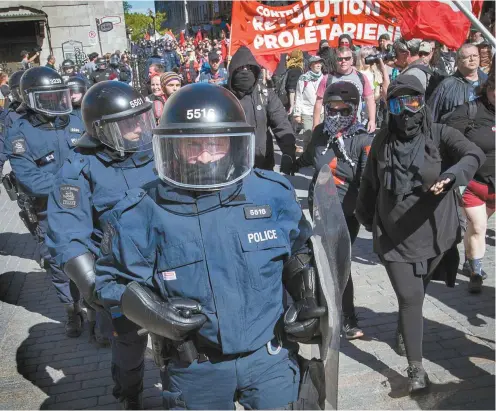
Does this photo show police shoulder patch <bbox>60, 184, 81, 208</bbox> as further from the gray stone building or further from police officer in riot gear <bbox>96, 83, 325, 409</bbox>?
the gray stone building

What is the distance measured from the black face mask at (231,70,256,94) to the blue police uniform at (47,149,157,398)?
9.04 ft

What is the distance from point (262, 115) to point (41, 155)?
221cm

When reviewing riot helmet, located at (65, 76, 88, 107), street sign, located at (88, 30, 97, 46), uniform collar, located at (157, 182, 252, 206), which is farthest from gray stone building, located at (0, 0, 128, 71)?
uniform collar, located at (157, 182, 252, 206)

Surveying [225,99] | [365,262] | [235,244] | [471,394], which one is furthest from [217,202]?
[365,262]

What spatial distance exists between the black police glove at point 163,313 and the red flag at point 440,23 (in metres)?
5.72

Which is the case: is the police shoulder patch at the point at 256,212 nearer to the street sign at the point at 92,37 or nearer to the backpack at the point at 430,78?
the backpack at the point at 430,78

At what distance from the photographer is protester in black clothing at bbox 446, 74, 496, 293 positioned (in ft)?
15.4

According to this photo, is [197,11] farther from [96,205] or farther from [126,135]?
[96,205]

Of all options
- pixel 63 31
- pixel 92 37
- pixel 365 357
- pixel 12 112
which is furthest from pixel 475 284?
pixel 63 31

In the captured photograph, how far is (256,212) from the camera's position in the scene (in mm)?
2443

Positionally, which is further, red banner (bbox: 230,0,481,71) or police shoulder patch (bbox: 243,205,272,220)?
red banner (bbox: 230,0,481,71)

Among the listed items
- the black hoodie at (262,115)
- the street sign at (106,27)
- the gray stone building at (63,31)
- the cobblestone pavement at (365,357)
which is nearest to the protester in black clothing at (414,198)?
the cobblestone pavement at (365,357)

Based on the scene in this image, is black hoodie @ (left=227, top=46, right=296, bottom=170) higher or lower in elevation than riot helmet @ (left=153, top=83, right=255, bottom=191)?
lower

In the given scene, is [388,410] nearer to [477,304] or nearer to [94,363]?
[477,304]
